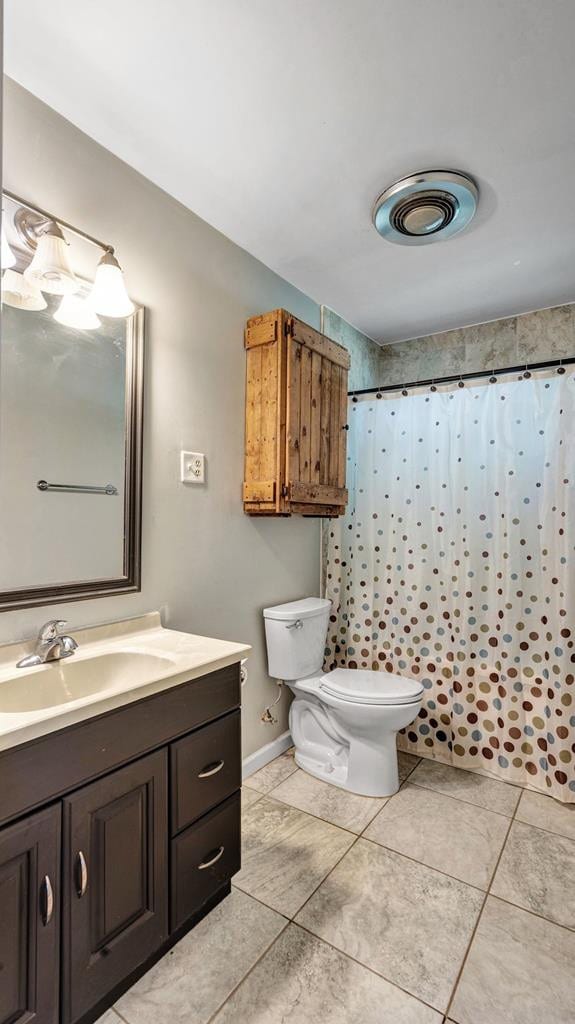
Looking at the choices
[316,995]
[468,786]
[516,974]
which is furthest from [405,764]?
[316,995]

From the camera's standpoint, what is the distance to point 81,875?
3.55ft

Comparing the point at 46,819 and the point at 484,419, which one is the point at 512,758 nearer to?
the point at 484,419

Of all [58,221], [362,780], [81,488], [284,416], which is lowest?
[362,780]

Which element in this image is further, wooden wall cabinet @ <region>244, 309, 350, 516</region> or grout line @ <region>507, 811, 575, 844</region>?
wooden wall cabinet @ <region>244, 309, 350, 516</region>

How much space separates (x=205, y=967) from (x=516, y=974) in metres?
0.83

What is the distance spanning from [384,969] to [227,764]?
2.17 feet

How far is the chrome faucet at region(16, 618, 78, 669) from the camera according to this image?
133 cm

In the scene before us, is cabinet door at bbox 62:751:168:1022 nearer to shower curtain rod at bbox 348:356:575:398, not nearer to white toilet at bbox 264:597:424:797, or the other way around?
white toilet at bbox 264:597:424:797

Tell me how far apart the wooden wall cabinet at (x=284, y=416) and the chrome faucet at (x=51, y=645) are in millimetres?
958

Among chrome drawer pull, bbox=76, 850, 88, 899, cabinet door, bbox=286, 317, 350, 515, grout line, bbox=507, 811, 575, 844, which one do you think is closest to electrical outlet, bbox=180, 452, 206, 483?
cabinet door, bbox=286, 317, 350, 515

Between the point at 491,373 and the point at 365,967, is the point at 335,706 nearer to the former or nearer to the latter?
the point at 365,967

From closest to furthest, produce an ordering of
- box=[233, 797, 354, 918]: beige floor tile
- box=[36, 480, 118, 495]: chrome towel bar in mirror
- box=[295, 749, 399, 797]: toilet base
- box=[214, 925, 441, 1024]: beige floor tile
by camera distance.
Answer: box=[214, 925, 441, 1024]: beige floor tile, box=[36, 480, 118, 495]: chrome towel bar in mirror, box=[233, 797, 354, 918]: beige floor tile, box=[295, 749, 399, 797]: toilet base

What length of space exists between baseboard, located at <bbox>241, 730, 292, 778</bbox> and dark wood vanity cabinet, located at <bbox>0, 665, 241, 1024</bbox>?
726 mm

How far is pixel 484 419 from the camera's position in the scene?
235 cm
